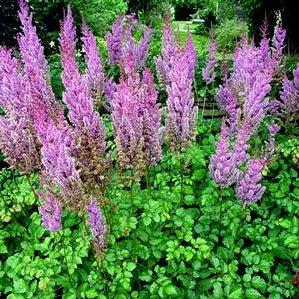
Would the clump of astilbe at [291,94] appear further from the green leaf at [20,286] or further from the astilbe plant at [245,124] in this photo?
the green leaf at [20,286]

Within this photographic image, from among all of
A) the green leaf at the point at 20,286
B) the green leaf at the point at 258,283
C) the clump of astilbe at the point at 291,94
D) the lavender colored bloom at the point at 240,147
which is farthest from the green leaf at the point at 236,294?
the clump of astilbe at the point at 291,94

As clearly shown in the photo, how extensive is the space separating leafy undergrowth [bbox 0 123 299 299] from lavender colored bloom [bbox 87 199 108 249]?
0.19 metres

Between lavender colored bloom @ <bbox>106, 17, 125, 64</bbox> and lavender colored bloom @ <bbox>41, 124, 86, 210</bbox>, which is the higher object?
lavender colored bloom @ <bbox>106, 17, 125, 64</bbox>

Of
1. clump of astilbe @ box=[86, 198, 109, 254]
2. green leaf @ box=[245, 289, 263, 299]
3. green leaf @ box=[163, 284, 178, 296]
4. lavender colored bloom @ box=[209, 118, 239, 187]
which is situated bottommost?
green leaf @ box=[245, 289, 263, 299]

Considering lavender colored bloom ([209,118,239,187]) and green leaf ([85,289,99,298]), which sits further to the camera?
lavender colored bloom ([209,118,239,187])

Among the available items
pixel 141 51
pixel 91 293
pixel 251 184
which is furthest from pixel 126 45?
pixel 91 293

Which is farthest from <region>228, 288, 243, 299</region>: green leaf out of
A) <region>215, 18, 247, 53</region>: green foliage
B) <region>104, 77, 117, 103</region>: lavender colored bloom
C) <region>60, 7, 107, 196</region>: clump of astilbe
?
<region>215, 18, 247, 53</region>: green foliage

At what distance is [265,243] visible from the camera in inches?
131

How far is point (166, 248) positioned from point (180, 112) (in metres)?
1.10

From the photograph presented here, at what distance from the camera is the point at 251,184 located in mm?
3029

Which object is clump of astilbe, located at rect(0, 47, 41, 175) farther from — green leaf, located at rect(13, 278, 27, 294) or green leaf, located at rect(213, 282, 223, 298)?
green leaf, located at rect(213, 282, 223, 298)

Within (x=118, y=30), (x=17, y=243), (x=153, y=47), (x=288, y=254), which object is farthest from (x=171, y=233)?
(x=153, y=47)

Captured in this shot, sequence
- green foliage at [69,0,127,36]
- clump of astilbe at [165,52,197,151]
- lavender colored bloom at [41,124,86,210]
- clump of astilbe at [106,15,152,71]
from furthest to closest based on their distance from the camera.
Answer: green foliage at [69,0,127,36] → clump of astilbe at [106,15,152,71] → clump of astilbe at [165,52,197,151] → lavender colored bloom at [41,124,86,210]

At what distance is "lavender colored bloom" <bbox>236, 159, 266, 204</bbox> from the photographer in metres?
2.97
